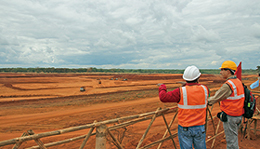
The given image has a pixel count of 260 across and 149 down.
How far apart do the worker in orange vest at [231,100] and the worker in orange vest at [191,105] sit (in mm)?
756

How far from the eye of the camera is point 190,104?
2471mm

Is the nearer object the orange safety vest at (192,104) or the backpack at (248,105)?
A: the orange safety vest at (192,104)

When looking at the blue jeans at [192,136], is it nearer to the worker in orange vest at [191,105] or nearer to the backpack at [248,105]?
the worker in orange vest at [191,105]

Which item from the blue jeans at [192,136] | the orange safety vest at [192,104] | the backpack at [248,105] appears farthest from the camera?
the backpack at [248,105]

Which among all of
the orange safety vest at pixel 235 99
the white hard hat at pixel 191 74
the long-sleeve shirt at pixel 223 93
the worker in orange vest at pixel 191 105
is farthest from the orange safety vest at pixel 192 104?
the orange safety vest at pixel 235 99

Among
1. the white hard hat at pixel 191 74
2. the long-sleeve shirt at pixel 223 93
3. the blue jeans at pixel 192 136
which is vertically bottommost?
the blue jeans at pixel 192 136

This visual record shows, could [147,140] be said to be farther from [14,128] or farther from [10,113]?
[10,113]

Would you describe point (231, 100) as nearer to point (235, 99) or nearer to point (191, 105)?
point (235, 99)

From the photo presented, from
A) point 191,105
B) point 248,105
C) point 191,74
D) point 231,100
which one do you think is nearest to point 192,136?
point 191,105

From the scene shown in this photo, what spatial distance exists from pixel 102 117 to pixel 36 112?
542 centimetres

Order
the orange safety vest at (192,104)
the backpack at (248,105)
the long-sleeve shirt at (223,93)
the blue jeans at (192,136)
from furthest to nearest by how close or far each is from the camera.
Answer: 1. the backpack at (248,105)
2. the long-sleeve shirt at (223,93)
3. the blue jeans at (192,136)
4. the orange safety vest at (192,104)

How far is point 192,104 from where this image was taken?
97.2 inches

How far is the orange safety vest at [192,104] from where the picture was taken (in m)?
2.44

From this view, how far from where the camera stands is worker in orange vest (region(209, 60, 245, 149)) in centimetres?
305
